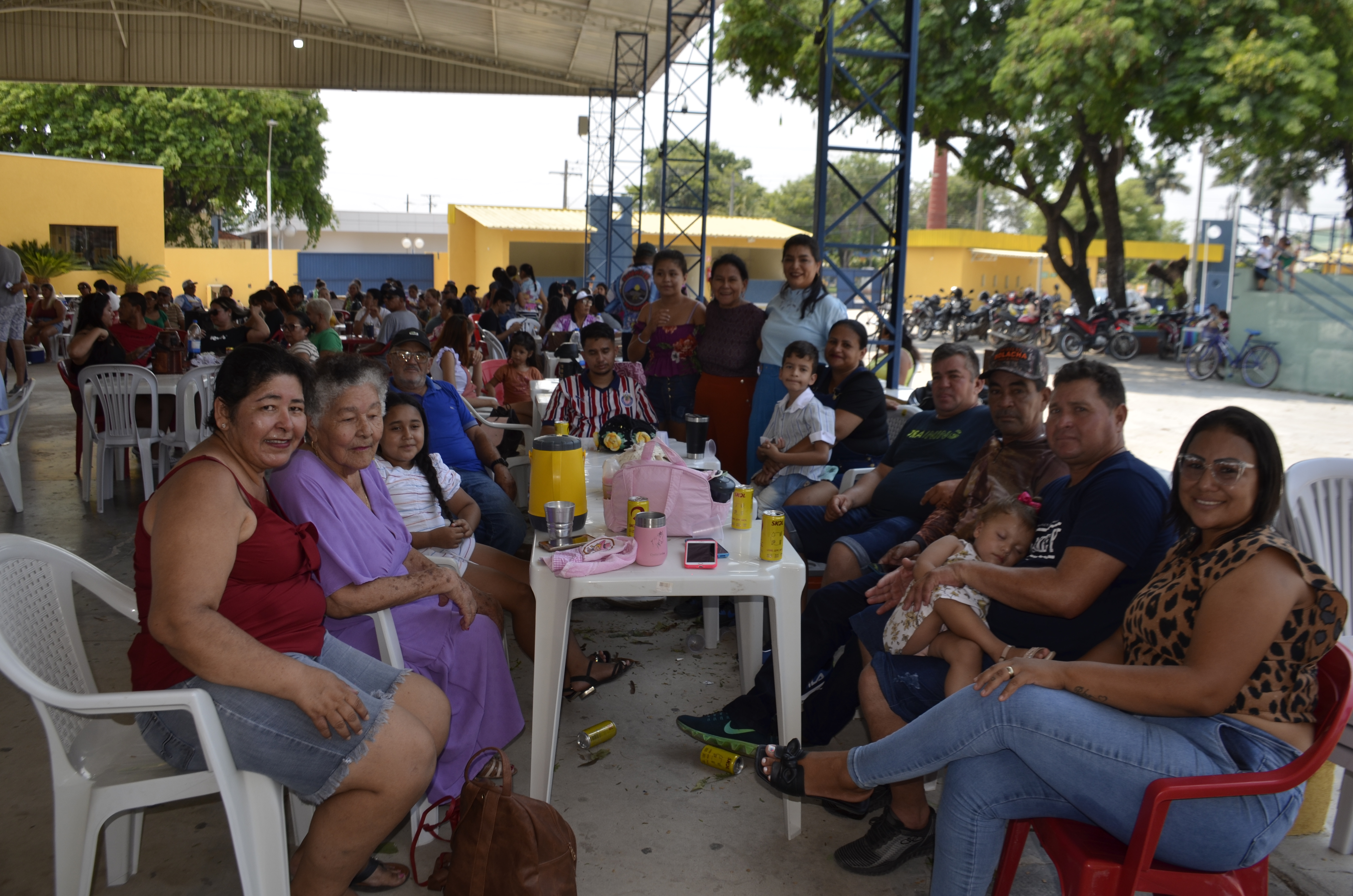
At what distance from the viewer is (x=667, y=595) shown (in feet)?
7.67

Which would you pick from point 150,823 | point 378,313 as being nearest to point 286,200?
point 378,313

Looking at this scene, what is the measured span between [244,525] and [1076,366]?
1.93 metres

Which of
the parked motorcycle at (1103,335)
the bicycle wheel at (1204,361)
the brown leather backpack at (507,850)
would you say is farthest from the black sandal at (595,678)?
the parked motorcycle at (1103,335)

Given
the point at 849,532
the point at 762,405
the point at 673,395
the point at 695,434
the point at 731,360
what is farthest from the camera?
the point at 673,395

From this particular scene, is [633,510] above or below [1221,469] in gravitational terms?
below

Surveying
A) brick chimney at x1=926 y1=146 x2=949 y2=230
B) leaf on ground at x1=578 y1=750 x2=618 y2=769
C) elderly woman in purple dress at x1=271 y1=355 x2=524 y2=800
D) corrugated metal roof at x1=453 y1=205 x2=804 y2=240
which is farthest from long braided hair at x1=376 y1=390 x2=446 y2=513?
brick chimney at x1=926 y1=146 x2=949 y2=230

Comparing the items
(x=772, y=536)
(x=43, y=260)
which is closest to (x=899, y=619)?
(x=772, y=536)

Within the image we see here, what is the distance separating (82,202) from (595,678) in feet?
70.2

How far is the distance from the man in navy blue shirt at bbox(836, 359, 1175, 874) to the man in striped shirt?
6.73 ft

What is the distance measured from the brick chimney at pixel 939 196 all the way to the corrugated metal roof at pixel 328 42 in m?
23.7

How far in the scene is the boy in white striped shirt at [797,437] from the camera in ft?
11.9

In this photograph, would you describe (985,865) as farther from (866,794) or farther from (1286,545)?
(1286,545)

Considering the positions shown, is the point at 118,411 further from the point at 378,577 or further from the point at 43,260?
the point at 43,260

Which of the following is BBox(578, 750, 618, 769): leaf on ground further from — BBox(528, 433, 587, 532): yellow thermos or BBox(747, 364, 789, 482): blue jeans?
BBox(747, 364, 789, 482): blue jeans
